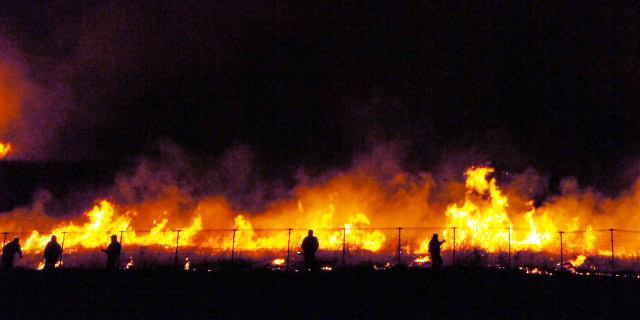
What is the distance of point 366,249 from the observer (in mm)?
28547

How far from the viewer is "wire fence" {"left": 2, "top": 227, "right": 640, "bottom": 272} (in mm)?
25031

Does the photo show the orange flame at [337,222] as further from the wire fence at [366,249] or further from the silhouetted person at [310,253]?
the silhouetted person at [310,253]

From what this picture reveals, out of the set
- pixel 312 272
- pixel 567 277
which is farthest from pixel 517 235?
pixel 312 272

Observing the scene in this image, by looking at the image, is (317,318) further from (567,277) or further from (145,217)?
(145,217)

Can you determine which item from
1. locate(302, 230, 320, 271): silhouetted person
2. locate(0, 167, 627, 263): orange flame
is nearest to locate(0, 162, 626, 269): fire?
locate(0, 167, 627, 263): orange flame

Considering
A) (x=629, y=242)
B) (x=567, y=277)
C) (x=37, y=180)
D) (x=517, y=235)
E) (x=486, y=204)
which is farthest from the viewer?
(x=37, y=180)

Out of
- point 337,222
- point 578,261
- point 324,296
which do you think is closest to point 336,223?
point 337,222

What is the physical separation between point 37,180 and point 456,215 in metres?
→ 33.8

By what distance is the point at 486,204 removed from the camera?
1294 inches

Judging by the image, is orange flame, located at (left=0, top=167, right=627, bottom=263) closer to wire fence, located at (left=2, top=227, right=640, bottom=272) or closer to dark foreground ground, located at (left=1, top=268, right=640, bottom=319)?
wire fence, located at (left=2, top=227, right=640, bottom=272)

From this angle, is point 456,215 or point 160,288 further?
point 456,215

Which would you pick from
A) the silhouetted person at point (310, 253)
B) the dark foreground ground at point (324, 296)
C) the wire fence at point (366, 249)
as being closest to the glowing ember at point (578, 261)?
the wire fence at point (366, 249)

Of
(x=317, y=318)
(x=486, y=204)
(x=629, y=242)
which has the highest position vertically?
(x=486, y=204)

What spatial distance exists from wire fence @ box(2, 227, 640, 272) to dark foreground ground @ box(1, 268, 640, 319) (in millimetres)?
6713
